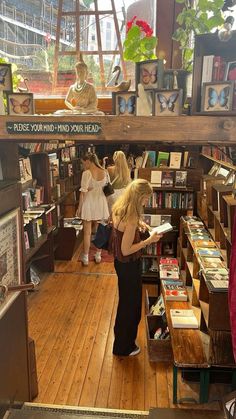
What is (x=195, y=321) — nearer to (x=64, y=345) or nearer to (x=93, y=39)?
(x=64, y=345)

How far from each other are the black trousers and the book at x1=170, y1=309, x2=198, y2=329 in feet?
1.11

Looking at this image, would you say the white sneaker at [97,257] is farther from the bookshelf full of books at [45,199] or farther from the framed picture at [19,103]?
the framed picture at [19,103]

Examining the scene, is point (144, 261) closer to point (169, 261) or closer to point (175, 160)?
point (169, 261)

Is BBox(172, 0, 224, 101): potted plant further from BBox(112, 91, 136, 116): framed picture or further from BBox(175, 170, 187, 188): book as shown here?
BBox(175, 170, 187, 188): book

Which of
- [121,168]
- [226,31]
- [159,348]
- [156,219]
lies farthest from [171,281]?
[226,31]

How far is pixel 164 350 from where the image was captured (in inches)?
136

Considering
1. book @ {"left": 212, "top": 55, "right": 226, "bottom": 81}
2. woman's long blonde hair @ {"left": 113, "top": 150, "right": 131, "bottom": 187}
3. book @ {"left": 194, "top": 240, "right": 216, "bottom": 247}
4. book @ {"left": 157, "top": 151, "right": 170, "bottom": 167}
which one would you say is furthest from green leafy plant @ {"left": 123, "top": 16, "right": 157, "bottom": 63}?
woman's long blonde hair @ {"left": 113, "top": 150, "right": 131, "bottom": 187}

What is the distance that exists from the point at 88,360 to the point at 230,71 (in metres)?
2.86

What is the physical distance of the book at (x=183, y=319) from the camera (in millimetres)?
3252

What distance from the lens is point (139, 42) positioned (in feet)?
7.09

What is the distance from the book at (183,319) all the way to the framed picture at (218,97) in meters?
2.08

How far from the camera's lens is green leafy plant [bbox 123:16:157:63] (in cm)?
215

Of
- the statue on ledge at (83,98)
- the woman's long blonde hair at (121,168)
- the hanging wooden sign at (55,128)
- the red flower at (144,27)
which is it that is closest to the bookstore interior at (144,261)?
the hanging wooden sign at (55,128)

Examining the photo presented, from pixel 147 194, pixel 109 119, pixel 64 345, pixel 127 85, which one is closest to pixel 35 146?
pixel 147 194
